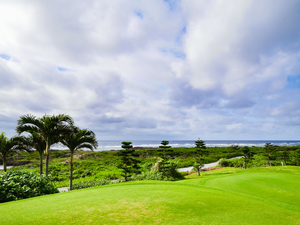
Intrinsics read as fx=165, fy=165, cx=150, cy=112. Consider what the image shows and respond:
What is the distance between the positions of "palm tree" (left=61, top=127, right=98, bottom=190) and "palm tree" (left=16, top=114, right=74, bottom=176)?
3.21 ft

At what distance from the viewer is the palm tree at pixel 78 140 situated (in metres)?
14.2

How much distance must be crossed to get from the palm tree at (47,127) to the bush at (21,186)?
2.72 meters

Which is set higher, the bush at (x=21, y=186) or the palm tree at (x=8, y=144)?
the palm tree at (x=8, y=144)

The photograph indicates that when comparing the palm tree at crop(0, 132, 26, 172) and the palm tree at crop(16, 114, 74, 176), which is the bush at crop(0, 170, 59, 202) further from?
the palm tree at crop(0, 132, 26, 172)

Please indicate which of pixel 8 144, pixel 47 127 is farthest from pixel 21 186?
pixel 8 144

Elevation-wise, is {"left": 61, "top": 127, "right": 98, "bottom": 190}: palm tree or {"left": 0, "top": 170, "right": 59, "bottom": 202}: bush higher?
{"left": 61, "top": 127, "right": 98, "bottom": 190}: palm tree

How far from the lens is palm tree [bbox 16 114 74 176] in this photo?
1211cm

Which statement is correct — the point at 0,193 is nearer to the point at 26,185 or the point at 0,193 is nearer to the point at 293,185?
the point at 26,185

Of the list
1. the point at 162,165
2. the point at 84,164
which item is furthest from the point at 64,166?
the point at 162,165

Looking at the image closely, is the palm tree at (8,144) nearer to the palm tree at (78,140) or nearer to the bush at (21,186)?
the palm tree at (78,140)

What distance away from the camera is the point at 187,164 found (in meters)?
39.3

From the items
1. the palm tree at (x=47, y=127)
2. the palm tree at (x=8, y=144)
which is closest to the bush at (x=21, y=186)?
the palm tree at (x=47, y=127)

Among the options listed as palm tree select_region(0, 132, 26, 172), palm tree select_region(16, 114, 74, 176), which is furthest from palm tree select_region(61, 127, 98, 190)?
palm tree select_region(0, 132, 26, 172)

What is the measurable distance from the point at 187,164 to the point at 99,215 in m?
37.7
